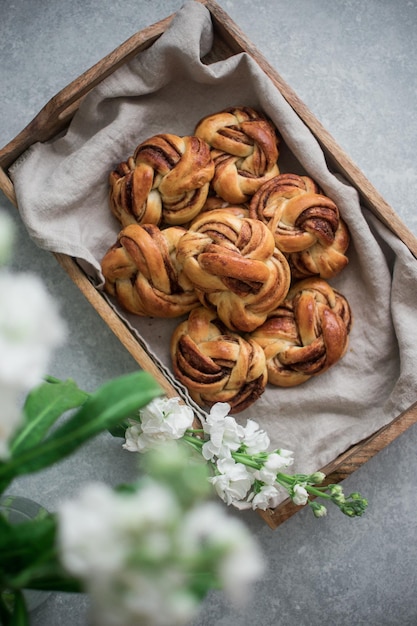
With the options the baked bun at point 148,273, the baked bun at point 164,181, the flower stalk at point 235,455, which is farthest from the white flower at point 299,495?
the baked bun at point 164,181

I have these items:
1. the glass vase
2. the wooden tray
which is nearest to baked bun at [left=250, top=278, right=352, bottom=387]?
the wooden tray

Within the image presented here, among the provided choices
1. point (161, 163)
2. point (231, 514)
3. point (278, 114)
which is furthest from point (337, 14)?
point (231, 514)

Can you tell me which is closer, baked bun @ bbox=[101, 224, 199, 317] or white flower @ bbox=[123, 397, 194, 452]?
white flower @ bbox=[123, 397, 194, 452]

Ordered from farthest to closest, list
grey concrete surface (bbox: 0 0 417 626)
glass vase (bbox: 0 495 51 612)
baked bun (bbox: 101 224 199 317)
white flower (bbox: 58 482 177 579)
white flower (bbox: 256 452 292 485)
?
grey concrete surface (bbox: 0 0 417 626), baked bun (bbox: 101 224 199 317), glass vase (bbox: 0 495 51 612), white flower (bbox: 256 452 292 485), white flower (bbox: 58 482 177 579)

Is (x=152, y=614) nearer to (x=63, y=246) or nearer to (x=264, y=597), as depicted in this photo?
(x=63, y=246)

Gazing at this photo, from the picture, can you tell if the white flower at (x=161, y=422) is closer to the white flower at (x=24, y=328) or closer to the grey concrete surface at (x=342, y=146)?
the grey concrete surface at (x=342, y=146)

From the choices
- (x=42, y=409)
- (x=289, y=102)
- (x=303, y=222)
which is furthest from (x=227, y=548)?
(x=289, y=102)

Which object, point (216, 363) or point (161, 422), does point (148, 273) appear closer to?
point (216, 363)

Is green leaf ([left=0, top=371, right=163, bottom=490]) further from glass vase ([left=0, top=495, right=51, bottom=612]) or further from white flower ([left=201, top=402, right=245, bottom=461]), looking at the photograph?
glass vase ([left=0, top=495, right=51, bottom=612])
